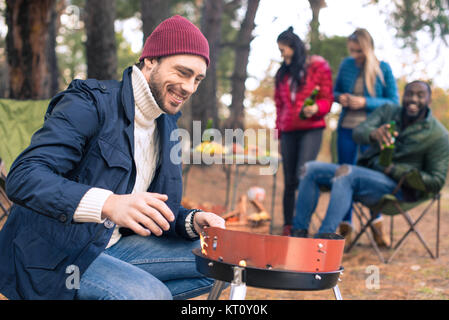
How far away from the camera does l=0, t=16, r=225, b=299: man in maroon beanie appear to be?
1.29 meters

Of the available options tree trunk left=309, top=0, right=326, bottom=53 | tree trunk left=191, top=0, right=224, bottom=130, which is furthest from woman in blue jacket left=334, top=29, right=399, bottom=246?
tree trunk left=191, top=0, right=224, bottom=130

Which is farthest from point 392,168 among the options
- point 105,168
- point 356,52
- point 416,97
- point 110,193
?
point 110,193

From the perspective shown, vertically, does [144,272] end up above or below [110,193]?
below

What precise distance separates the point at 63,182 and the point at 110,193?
0.13 meters

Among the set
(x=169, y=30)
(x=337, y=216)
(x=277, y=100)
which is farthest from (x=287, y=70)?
(x=169, y=30)

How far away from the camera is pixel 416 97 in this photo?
4.15 metres

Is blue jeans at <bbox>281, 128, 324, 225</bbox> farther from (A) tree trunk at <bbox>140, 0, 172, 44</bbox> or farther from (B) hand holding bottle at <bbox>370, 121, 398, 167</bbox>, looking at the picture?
(A) tree trunk at <bbox>140, 0, 172, 44</bbox>

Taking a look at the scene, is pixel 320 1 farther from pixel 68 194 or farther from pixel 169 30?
pixel 68 194

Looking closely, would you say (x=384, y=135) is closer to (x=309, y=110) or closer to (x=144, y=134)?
(x=309, y=110)

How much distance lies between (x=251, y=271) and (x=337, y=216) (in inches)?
108

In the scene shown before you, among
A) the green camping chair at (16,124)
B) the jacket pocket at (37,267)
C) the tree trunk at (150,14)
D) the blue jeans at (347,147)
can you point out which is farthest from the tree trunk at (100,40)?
the jacket pocket at (37,267)

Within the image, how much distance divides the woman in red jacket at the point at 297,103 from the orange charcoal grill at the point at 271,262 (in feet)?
10.4

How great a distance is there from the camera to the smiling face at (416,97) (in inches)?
162

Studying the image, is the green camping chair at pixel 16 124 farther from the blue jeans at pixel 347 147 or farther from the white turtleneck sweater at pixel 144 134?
the blue jeans at pixel 347 147
